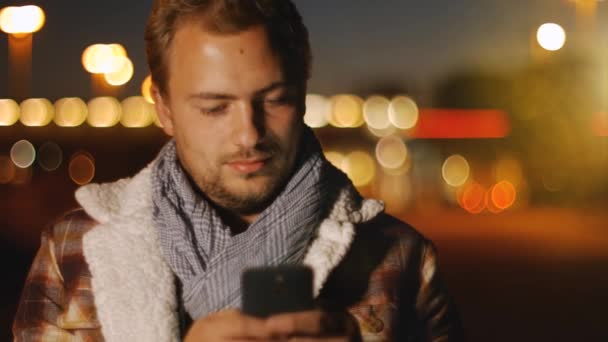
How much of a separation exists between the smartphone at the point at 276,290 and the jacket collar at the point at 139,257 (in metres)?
0.51

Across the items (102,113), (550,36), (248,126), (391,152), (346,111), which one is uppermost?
(550,36)

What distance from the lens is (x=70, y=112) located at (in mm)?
67062

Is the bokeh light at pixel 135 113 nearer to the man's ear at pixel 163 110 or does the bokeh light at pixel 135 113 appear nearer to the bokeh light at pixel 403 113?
the bokeh light at pixel 403 113

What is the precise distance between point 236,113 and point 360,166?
251 feet

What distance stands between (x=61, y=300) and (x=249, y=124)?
0.69 m

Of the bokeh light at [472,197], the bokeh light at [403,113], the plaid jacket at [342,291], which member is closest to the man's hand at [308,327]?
the plaid jacket at [342,291]

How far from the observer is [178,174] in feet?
9.73

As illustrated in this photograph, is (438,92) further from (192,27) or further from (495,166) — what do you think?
(192,27)

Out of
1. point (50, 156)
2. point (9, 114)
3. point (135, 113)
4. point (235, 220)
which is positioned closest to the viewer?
point (235, 220)

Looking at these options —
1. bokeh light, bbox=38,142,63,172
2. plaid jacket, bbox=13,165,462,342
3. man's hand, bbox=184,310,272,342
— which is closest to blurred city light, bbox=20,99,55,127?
bokeh light, bbox=38,142,63,172

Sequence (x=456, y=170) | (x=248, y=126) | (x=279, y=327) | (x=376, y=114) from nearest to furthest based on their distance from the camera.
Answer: (x=279, y=327), (x=248, y=126), (x=456, y=170), (x=376, y=114)

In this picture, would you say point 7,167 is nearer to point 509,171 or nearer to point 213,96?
point 509,171

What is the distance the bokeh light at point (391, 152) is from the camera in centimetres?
8162

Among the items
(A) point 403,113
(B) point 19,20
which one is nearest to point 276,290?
(B) point 19,20
